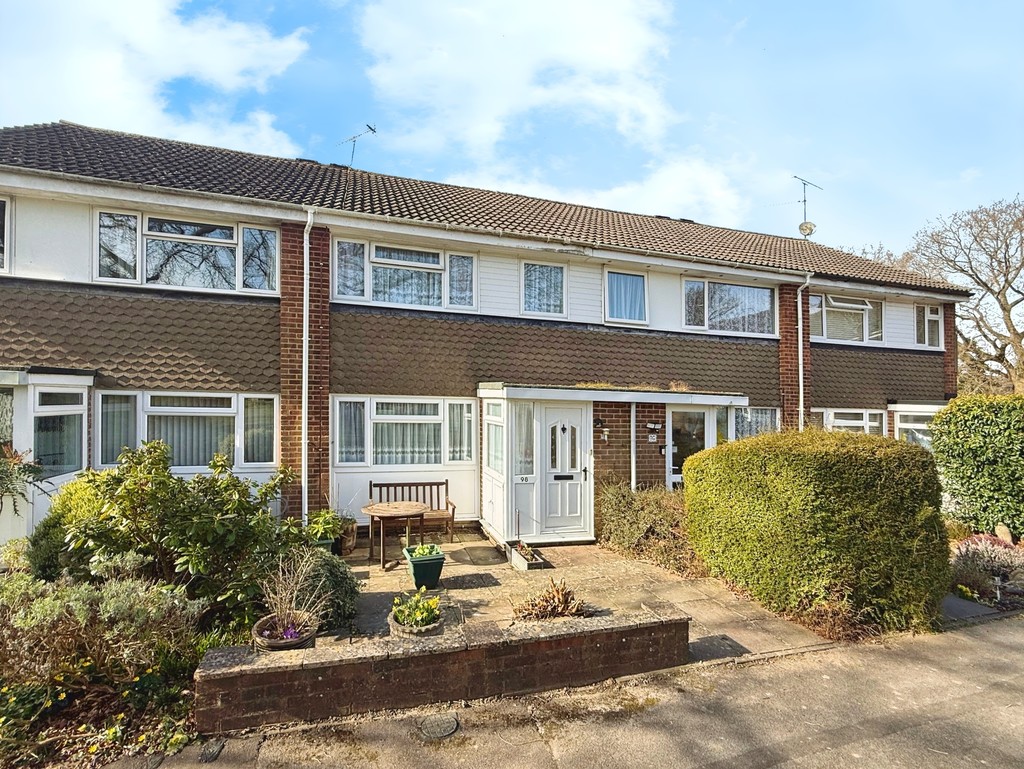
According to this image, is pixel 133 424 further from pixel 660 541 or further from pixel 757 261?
pixel 757 261

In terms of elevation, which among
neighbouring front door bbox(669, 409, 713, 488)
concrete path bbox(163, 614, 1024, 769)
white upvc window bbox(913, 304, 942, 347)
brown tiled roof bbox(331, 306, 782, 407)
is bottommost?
concrete path bbox(163, 614, 1024, 769)

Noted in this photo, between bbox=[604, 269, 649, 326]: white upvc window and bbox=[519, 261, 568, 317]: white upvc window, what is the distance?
88 cm

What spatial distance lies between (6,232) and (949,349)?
18166 millimetres

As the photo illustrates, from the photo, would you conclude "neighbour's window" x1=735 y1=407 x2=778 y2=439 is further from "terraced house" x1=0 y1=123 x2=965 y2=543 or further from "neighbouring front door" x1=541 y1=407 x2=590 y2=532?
"neighbouring front door" x1=541 y1=407 x2=590 y2=532

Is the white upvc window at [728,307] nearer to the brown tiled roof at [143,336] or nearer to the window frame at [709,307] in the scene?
the window frame at [709,307]

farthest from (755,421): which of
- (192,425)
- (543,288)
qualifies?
(192,425)

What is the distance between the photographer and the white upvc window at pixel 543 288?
9391mm

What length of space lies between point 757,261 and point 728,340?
6.10ft

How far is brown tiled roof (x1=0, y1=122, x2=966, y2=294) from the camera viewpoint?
7844 mm

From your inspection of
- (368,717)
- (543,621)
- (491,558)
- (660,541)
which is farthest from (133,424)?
(660,541)

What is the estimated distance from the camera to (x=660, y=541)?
23.0 ft

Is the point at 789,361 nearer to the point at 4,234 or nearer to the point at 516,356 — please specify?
the point at 516,356

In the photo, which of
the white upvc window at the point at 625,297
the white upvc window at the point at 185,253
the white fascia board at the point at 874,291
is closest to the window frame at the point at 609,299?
the white upvc window at the point at 625,297

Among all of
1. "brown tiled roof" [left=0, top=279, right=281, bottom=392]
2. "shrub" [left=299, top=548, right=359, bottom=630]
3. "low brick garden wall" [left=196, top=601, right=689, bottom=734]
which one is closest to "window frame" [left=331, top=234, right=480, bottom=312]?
"brown tiled roof" [left=0, top=279, right=281, bottom=392]
